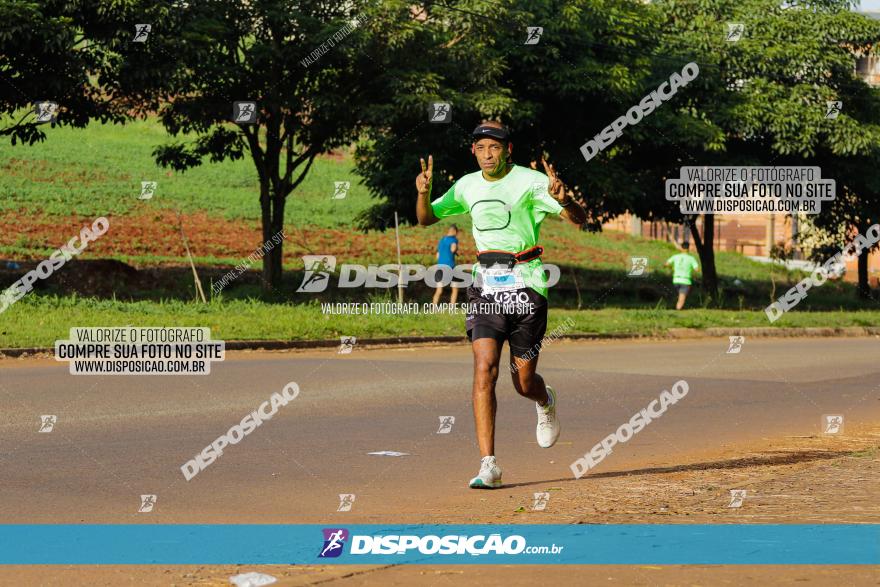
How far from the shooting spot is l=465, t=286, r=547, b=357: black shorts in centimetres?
803

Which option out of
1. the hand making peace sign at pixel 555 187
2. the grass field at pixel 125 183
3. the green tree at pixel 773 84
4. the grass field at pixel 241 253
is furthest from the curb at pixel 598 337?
the grass field at pixel 125 183

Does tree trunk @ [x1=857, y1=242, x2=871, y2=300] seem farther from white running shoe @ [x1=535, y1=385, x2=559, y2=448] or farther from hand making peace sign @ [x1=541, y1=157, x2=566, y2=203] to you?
hand making peace sign @ [x1=541, y1=157, x2=566, y2=203]

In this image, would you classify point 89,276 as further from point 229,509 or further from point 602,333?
point 229,509

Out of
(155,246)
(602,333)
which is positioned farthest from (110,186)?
(602,333)

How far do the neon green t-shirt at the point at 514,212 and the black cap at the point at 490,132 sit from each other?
0.21 meters

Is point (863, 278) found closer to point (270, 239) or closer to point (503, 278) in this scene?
point (270, 239)

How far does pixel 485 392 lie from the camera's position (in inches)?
315

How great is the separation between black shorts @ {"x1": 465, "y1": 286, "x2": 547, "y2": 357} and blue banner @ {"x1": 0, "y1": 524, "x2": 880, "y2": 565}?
176cm

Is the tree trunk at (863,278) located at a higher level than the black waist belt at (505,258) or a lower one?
lower

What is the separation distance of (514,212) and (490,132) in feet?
1.64

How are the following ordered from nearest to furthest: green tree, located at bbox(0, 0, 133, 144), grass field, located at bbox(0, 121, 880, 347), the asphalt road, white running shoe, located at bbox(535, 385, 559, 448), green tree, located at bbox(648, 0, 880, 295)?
the asphalt road < white running shoe, located at bbox(535, 385, 559, 448) < grass field, located at bbox(0, 121, 880, 347) < green tree, located at bbox(0, 0, 133, 144) < green tree, located at bbox(648, 0, 880, 295)

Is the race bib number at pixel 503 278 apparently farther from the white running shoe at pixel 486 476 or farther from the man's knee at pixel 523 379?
the white running shoe at pixel 486 476

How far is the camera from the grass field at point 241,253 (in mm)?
21547

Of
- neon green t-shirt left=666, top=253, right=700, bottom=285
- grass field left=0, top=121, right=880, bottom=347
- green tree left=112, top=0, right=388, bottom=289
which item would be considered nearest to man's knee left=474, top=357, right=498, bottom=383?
grass field left=0, top=121, right=880, bottom=347
